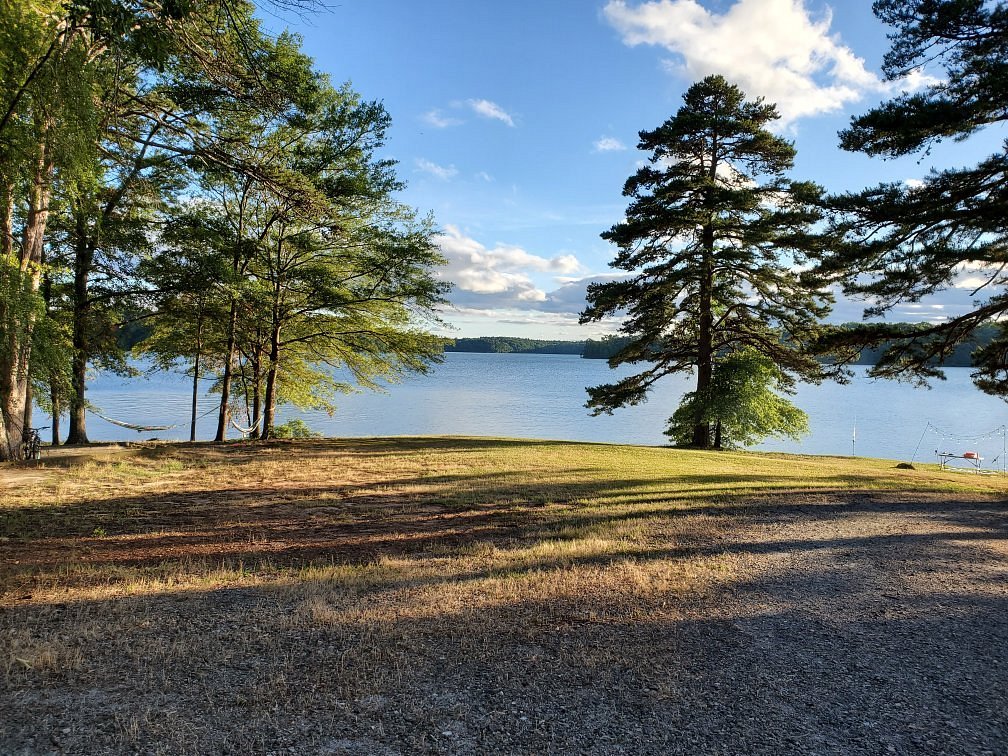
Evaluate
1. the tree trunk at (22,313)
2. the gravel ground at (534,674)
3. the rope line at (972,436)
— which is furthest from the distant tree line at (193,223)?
the rope line at (972,436)

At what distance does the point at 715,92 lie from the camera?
69.1ft

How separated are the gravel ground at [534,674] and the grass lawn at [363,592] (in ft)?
0.08

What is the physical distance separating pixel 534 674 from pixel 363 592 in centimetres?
222

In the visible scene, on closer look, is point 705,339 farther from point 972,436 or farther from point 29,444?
point 972,436

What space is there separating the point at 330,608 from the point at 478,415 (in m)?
40.9

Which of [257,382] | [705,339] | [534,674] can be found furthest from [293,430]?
[534,674]

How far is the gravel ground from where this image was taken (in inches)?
127

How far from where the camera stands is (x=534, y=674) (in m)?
3.95

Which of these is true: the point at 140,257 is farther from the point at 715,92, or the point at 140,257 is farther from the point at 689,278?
the point at 715,92

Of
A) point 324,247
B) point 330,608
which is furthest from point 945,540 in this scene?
point 324,247

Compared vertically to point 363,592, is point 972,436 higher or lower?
lower

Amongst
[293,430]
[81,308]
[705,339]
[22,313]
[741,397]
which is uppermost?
[705,339]

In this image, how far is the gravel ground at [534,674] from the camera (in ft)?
10.6

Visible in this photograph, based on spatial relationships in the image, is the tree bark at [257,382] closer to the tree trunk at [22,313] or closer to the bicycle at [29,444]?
the bicycle at [29,444]
